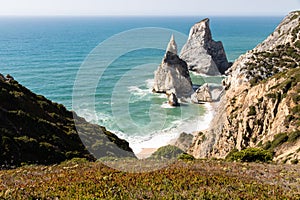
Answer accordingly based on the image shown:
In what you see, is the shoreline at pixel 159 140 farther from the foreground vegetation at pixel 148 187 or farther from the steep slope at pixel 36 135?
the foreground vegetation at pixel 148 187

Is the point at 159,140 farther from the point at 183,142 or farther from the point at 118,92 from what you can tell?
the point at 118,92

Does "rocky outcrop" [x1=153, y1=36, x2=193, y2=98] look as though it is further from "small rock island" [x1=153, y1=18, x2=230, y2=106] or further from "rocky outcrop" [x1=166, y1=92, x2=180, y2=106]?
"rocky outcrop" [x1=166, y1=92, x2=180, y2=106]

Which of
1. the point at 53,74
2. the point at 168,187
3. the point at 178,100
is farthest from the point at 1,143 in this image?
the point at 53,74

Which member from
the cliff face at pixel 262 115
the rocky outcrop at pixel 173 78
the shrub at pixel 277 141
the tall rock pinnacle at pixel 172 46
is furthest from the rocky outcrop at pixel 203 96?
the shrub at pixel 277 141

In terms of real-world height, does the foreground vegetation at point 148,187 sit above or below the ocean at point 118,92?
above

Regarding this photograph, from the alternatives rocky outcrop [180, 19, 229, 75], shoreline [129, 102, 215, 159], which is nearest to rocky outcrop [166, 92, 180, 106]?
shoreline [129, 102, 215, 159]

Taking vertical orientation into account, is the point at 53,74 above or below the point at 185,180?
below

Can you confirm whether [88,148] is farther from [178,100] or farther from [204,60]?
[204,60]
